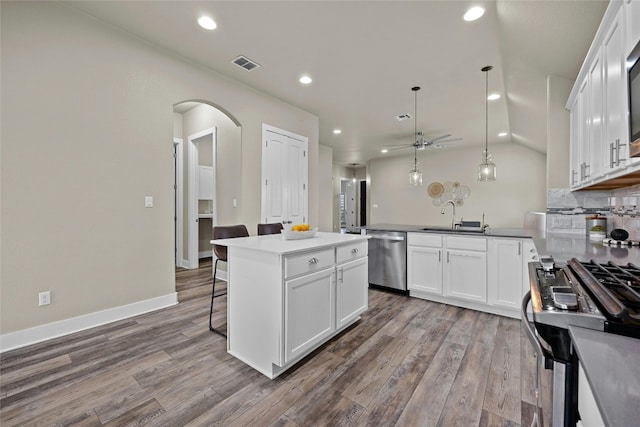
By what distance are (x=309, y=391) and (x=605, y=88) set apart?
2567 millimetres

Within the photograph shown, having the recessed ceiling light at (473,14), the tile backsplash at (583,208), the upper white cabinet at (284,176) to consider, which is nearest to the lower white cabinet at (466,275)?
the tile backsplash at (583,208)

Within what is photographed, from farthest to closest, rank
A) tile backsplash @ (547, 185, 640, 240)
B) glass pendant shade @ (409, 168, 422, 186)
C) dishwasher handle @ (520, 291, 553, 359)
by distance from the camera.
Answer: glass pendant shade @ (409, 168, 422, 186) < tile backsplash @ (547, 185, 640, 240) < dishwasher handle @ (520, 291, 553, 359)

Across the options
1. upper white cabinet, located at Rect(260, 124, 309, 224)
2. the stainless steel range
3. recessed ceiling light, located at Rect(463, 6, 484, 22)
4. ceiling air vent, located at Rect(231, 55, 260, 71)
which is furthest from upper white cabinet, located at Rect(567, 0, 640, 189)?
upper white cabinet, located at Rect(260, 124, 309, 224)

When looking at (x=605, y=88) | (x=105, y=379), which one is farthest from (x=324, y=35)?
(x=105, y=379)

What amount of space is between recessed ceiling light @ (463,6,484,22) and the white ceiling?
0.06 meters

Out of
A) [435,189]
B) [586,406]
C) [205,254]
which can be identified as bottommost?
[205,254]

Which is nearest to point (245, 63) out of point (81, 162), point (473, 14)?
point (81, 162)

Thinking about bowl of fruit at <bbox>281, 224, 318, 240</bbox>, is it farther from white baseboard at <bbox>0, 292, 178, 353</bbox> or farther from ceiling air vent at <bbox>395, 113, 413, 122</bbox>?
ceiling air vent at <bbox>395, 113, 413, 122</bbox>

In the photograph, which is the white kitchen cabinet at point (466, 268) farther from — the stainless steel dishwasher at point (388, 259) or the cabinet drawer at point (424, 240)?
the stainless steel dishwasher at point (388, 259)

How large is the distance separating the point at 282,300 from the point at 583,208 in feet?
10.2

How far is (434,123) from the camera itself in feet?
17.5

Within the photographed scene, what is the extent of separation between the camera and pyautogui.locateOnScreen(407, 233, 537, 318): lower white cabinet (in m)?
2.73

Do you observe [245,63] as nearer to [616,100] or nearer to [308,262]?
[308,262]

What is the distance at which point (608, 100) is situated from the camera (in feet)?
5.06
